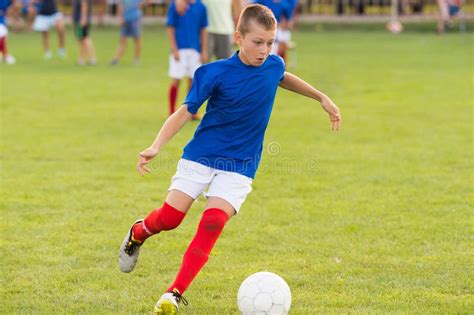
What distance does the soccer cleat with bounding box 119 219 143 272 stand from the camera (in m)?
5.50

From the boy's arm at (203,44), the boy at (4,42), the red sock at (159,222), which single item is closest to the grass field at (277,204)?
the red sock at (159,222)

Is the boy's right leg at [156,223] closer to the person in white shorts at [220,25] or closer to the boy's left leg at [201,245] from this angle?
the boy's left leg at [201,245]

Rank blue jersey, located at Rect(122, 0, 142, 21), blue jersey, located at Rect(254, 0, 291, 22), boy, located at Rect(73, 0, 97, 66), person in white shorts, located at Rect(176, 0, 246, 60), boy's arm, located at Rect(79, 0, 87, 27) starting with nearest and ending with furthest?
1. person in white shorts, located at Rect(176, 0, 246, 60)
2. blue jersey, located at Rect(254, 0, 291, 22)
3. boy's arm, located at Rect(79, 0, 87, 27)
4. boy, located at Rect(73, 0, 97, 66)
5. blue jersey, located at Rect(122, 0, 142, 21)

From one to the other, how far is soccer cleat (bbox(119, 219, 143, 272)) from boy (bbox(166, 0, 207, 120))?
22.8ft

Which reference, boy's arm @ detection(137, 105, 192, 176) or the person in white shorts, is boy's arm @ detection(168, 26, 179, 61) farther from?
boy's arm @ detection(137, 105, 192, 176)

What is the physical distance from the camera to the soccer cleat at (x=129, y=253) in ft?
18.0

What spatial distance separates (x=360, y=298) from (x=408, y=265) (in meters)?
0.82

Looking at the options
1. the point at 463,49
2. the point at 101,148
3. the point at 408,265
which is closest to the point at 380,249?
the point at 408,265

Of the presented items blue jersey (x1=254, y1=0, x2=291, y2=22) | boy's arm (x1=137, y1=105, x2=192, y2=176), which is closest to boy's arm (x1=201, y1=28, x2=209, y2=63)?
blue jersey (x1=254, y1=0, x2=291, y2=22)

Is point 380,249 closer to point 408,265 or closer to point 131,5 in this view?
point 408,265

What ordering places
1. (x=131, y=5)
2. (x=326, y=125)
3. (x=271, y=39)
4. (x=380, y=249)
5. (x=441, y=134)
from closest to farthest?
(x=271, y=39) < (x=380, y=249) < (x=441, y=134) < (x=326, y=125) < (x=131, y=5)

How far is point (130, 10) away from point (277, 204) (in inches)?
537

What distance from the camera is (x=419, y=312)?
5.05m

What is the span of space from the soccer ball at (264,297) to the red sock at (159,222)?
0.58 m
